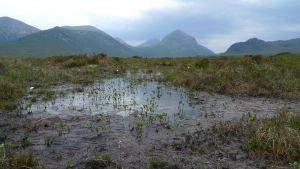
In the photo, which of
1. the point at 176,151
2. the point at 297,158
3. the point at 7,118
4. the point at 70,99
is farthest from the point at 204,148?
the point at 70,99

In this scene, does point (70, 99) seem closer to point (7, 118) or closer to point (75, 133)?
point (7, 118)

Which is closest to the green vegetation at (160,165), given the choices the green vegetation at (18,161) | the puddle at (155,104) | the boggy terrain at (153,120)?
the boggy terrain at (153,120)

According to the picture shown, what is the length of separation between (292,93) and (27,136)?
A: 13185mm

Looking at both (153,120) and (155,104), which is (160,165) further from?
(155,104)

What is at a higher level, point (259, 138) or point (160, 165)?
point (259, 138)

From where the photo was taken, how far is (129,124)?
14367 mm

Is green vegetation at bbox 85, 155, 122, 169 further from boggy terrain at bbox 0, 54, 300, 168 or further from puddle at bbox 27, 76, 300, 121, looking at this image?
puddle at bbox 27, 76, 300, 121

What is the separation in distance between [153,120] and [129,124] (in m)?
1.33

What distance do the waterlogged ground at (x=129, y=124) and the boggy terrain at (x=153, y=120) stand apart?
29 millimetres

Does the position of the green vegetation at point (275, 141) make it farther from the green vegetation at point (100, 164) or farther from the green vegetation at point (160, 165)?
the green vegetation at point (100, 164)

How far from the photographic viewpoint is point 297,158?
444 inches

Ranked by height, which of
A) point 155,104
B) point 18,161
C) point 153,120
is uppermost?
point 155,104

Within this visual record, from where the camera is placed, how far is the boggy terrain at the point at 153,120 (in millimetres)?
Result: 11258

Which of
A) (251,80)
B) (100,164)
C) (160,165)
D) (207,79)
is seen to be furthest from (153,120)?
(251,80)
